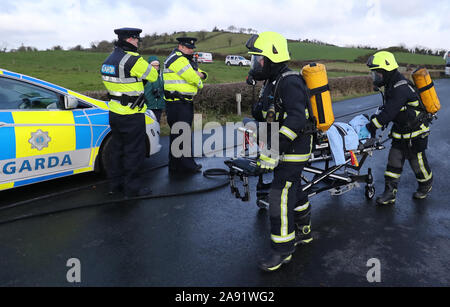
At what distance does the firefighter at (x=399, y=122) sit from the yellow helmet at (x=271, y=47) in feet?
5.89

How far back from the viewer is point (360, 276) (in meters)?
3.27

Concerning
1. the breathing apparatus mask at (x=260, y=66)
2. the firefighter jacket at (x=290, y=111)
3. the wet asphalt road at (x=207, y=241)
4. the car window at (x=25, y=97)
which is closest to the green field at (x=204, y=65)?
the car window at (x=25, y=97)

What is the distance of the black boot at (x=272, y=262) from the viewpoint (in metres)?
3.31

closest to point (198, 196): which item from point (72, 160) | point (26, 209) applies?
point (72, 160)

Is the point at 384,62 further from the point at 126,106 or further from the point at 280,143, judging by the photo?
the point at 126,106

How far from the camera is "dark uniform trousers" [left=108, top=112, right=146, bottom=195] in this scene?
494 cm

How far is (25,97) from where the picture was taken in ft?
16.0

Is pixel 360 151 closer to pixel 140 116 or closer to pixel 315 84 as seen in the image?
pixel 315 84

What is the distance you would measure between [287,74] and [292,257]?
171 cm

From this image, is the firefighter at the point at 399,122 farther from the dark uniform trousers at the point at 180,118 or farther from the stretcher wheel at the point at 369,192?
the dark uniform trousers at the point at 180,118

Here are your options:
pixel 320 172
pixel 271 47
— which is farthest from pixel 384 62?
pixel 271 47

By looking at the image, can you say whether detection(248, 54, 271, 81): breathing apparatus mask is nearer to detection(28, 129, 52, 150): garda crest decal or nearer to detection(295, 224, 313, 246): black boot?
detection(295, 224, 313, 246): black boot

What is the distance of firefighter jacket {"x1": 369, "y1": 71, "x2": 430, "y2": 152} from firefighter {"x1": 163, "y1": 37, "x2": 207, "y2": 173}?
9.28ft
